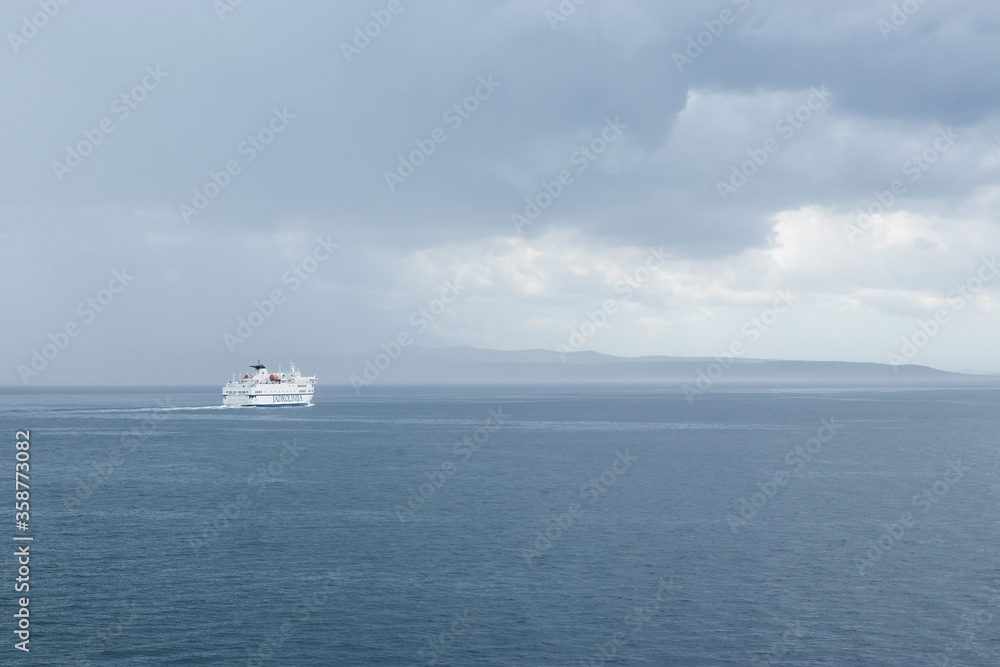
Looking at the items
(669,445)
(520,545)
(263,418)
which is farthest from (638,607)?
(263,418)

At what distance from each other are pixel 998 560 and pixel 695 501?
27415mm

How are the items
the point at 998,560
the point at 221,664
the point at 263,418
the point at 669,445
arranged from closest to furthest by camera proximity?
the point at 221,664 < the point at 998,560 < the point at 669,445 < the point at 263,418

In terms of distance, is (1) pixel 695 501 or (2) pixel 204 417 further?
(2) pixel 204 417

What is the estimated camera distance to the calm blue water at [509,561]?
41188mm

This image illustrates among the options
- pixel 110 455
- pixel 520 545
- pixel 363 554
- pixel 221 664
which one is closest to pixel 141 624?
pixel 221 664

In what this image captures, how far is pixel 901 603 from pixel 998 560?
1425 cm

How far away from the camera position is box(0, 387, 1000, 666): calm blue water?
41.2 meters

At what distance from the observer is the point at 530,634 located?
42344 millimetres

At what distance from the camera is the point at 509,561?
2191 inches

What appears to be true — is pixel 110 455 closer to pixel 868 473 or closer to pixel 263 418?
pixel 263 418

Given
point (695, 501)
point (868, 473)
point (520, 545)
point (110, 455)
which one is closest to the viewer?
point (520, 545)

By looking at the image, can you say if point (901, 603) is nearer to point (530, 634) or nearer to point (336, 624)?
point (530, 634)

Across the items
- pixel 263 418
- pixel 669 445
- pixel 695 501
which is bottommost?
pixel 695 501

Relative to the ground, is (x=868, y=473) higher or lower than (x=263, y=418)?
lower
